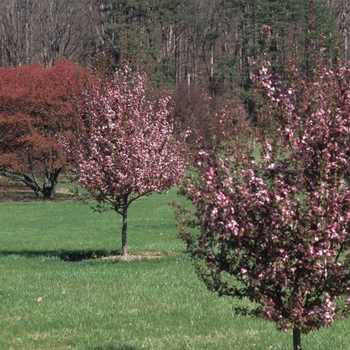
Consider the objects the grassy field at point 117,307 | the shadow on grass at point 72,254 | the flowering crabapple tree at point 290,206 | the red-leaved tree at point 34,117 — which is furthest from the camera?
the red-leaved tree at point 34,117

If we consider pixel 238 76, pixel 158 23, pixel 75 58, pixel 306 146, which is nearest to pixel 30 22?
pixel 75 58

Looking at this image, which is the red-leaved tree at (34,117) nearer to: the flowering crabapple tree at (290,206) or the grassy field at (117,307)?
the grassy field at (117,307)

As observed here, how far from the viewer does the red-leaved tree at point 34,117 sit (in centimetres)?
4144

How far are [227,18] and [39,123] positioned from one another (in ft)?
153

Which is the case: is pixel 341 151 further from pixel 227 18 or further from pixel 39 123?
pixel 227 18

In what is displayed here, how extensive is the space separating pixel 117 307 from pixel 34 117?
33.1 metres

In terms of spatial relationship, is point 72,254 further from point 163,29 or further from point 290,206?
point 163,29

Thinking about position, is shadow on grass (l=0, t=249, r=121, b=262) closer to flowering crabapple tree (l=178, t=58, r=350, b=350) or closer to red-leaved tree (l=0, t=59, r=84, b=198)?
flowering crabapple tree (l=178, t=58, r=350, b=350)

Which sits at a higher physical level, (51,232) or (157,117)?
(157,117)

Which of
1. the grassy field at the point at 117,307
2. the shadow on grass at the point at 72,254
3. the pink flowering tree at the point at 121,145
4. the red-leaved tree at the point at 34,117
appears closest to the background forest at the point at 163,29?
the red-leaved tree at the point at 34,117

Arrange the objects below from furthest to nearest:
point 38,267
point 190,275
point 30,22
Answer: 1. point 30,22
2. point 38,267
3. point 190,275

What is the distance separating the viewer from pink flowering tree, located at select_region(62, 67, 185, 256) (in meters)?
16.2

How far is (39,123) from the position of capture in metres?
42.1

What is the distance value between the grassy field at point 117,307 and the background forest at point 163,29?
50555mm
